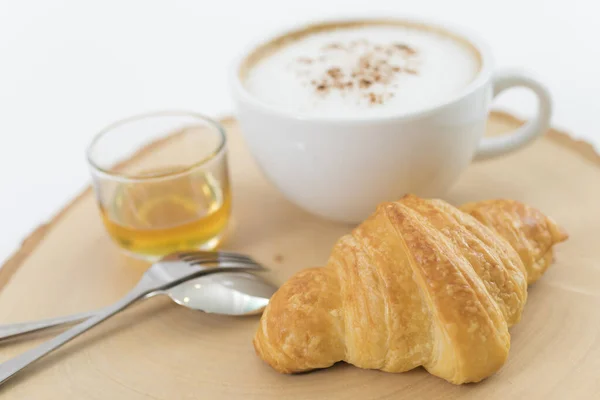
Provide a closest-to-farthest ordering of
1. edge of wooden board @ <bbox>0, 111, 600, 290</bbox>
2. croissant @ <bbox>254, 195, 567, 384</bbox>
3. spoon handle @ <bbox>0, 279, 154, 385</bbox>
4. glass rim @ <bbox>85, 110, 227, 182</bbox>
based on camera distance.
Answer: croissant @ <bbox>254, 195, 567, 384</bbox> → spoon handle @ <bbox>0, 279, 154, 385</bbox> → glass rim @ <bbox>85, 110, 227, 182</bbox> → edge of wooden board @ <bbox>0, 111, 600, 290</bbox>

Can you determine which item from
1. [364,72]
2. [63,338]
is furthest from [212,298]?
[364,72]

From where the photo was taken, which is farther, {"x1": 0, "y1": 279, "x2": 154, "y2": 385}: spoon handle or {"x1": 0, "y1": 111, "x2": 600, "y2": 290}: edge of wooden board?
{"x1": 0, "y1": 111, "x2": 600, "y2": 290}: edge of wooden board

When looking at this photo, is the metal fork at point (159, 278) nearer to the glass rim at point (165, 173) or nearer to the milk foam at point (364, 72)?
the glass rim at point (165, 173)

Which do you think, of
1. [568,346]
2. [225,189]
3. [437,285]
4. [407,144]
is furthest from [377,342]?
[225,189]

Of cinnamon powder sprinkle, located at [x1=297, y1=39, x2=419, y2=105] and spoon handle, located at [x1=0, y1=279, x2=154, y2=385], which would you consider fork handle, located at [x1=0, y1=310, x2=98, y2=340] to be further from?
cinnamon powder sprinkle, located at [x1=297, y1=39, x2=419, y2=105]

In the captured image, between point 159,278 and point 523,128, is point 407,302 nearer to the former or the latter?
point 159,278

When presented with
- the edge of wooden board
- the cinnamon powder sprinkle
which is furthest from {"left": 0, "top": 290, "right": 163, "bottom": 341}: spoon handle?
the cinnamon powder sprinkle

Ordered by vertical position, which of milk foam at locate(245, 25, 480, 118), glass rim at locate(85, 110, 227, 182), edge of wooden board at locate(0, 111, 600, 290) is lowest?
edge of wooden board at locate(0, 111, 600, 290)
